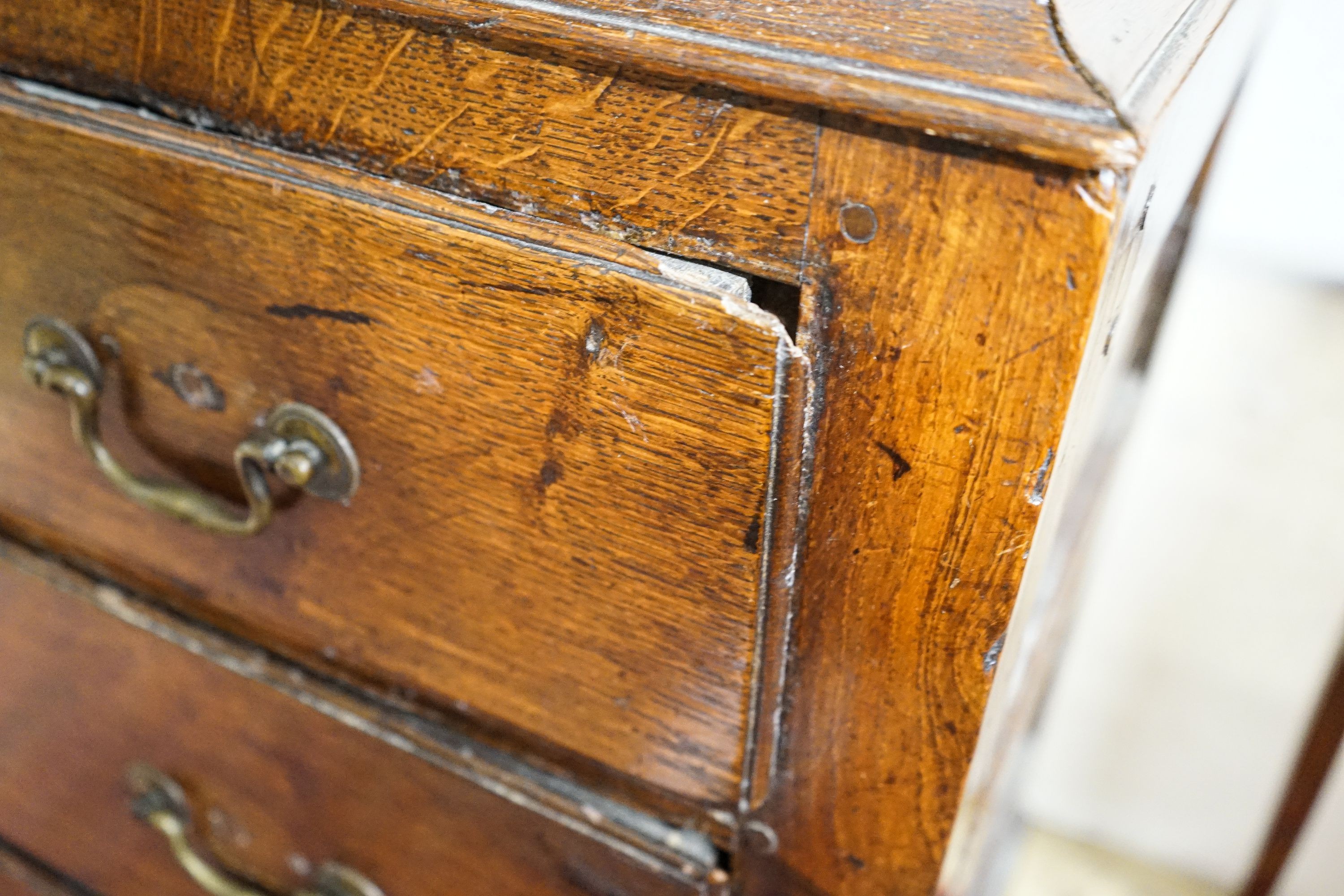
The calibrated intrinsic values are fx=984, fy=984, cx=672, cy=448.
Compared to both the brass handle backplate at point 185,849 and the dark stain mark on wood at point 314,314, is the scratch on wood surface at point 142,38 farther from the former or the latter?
the brass handle backplate at point 185,849

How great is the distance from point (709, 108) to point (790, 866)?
9.9 inches

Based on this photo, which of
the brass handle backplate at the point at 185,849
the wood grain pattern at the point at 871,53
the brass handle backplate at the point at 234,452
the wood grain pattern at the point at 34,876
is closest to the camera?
the wood grain pattern at the point at 871,53

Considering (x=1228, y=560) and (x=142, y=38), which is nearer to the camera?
(x=142, y=38)

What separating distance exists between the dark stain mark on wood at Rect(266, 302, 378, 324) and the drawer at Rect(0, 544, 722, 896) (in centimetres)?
17

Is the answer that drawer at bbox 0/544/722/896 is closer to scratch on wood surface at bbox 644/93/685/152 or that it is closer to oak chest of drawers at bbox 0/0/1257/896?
oak chest of drawers at bbox 0/0/1257/896

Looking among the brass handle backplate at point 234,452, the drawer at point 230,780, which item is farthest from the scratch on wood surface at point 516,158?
the drawer at point 230,780

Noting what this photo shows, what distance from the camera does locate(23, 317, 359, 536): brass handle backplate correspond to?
12.1 inches

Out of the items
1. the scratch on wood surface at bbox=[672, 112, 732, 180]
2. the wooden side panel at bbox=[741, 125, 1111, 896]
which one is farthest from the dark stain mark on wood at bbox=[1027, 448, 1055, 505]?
the scratch on wood surface at bbox=[672, 112, 732, 180]

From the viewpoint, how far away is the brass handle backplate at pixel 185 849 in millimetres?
431

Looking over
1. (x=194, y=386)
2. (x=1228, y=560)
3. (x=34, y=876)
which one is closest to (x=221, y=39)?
(x=194, y=386)

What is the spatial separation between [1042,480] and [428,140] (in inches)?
6.9

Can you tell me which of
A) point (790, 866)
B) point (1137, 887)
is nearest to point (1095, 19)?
point (790, 866)

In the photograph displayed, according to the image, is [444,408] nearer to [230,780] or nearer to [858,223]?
[858,223]

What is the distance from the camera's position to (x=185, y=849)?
46cm
